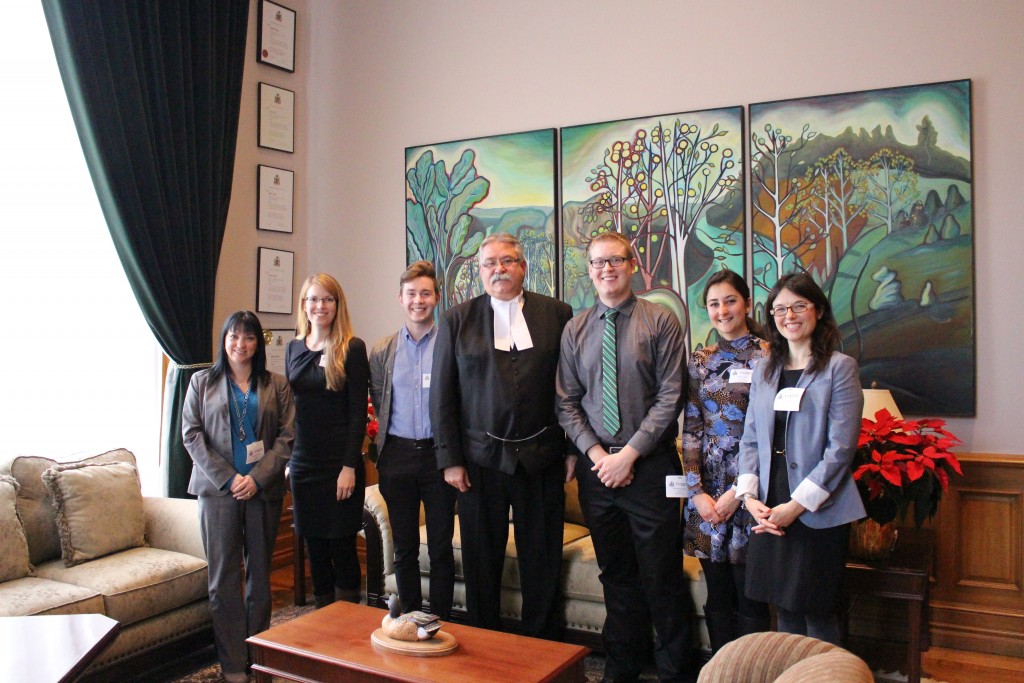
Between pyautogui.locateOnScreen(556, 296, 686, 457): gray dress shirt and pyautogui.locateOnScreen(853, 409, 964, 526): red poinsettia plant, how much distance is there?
2.28ft

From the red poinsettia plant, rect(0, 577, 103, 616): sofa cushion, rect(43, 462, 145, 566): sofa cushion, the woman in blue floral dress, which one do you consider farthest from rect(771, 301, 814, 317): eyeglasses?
rect(43, 462, 145, 566): sofa cushion

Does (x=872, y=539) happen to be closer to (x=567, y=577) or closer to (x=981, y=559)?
(x=981, y=559)

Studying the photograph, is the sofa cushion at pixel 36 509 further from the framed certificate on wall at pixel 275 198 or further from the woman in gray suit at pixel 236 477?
the framed certificate on wall at pixel 275 198

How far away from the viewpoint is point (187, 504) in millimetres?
3740

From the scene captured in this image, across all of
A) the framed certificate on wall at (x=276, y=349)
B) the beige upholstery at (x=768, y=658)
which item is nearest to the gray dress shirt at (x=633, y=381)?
the beige upholstery at (x=768, y=658)

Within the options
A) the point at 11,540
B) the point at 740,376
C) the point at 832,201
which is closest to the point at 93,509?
the point at 11,540

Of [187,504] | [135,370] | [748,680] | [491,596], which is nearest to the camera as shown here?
[748,680]

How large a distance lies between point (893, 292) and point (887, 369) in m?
0.35

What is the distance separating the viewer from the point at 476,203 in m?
4.84

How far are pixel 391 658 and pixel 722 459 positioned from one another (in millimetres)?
1322

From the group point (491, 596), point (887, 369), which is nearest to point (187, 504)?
point (491, 596)

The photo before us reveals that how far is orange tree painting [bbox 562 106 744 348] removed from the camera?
13.5 ft

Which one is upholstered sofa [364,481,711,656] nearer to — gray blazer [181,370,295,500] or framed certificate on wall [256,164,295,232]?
gray blazer [181,370,295,500]

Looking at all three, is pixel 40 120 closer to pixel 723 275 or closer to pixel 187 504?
pixel 187 504
